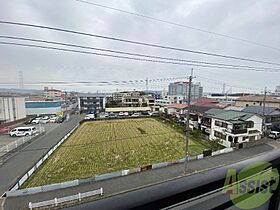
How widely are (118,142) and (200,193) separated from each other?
9.11 meters

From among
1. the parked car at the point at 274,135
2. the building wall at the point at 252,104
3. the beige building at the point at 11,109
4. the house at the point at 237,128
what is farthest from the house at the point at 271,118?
the beige building at the point at 11,109

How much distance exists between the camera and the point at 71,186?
4.92 metres

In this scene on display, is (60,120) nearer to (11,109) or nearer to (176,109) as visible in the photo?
(11,109)

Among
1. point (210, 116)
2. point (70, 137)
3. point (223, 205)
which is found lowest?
point (70, 137)

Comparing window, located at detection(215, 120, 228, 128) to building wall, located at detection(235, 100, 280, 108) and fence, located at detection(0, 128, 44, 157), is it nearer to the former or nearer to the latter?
building wall, located at detection(235, 100, 280, 108)

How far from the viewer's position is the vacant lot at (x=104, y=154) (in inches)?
224

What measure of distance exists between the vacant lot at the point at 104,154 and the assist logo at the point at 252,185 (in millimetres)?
5740

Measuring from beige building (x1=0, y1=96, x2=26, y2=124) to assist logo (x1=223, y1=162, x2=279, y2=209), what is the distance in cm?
1490

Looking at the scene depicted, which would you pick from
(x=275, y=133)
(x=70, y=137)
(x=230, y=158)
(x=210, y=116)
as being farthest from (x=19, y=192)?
(x=275, y=133)

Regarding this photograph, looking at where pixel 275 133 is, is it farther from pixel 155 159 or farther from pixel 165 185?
pixel 165 185

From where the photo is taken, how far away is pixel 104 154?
7379 millimetres

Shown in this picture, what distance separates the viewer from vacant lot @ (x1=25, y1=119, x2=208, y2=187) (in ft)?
18.6

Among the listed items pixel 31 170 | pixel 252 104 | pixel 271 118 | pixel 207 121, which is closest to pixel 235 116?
pixel 207 121

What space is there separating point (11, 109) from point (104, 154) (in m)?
10.2
